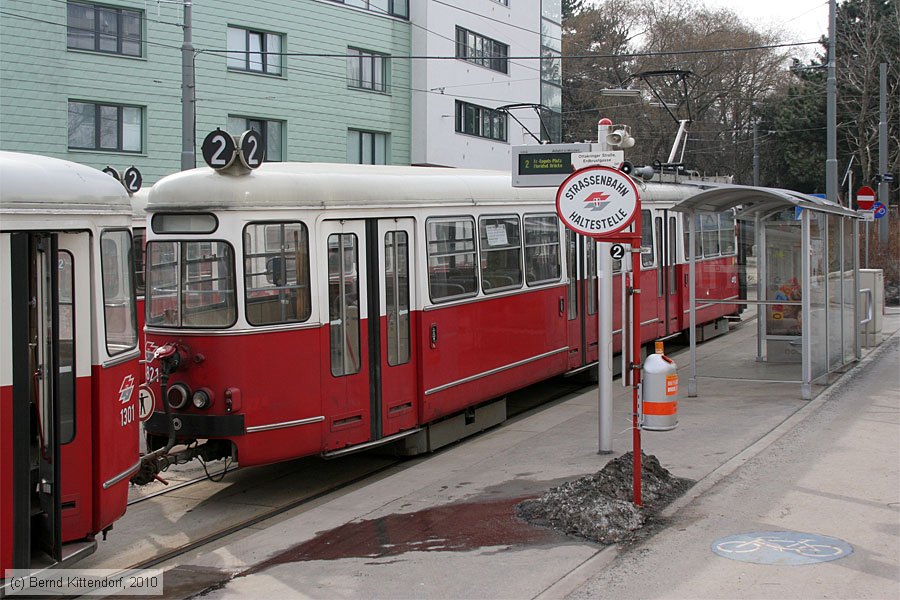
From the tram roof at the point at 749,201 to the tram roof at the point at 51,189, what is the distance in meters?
7.62

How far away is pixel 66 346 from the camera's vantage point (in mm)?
6359

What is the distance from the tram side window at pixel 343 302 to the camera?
29.9ft

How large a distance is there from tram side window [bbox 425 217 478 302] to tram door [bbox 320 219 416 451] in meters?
0.40

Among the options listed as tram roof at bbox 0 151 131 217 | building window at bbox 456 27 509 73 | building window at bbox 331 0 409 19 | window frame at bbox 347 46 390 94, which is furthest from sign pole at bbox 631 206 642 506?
building window at bbox 456 27 509 73

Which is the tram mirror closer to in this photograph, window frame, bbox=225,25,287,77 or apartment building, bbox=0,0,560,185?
apartment building, bbox=0,0,560,185

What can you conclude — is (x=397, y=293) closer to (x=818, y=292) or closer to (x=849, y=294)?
(x=818, y=292)

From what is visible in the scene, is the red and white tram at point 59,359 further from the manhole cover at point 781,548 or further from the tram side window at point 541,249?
the tram side window at point 541,249

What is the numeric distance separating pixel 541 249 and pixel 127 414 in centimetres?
678

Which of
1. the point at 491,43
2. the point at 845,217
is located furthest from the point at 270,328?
the point at 491,43

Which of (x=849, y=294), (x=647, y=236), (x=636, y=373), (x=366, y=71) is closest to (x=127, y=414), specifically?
(x=636, y=373)

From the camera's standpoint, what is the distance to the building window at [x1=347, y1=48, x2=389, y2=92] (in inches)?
1282

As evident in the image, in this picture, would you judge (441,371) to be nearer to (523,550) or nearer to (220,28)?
(523,550)

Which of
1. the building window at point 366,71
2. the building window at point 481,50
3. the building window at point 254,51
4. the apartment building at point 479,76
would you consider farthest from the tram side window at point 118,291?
the building window at point 481,50

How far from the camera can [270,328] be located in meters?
8.70
